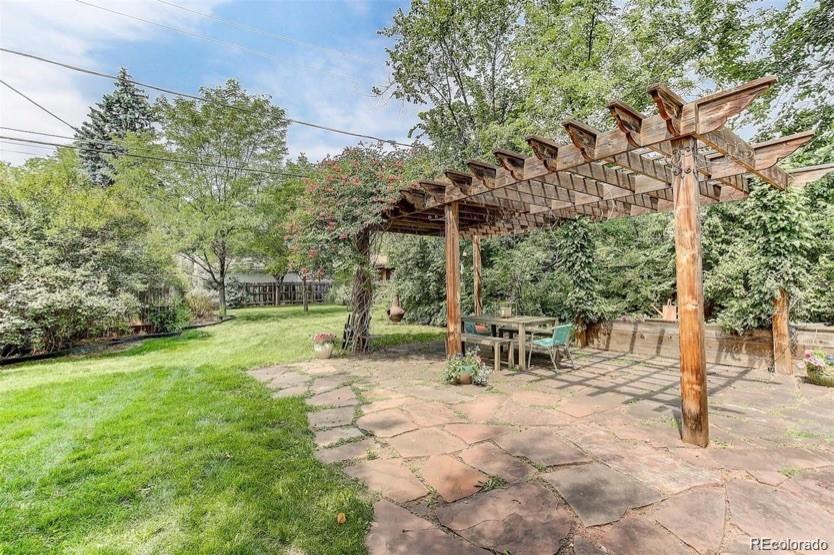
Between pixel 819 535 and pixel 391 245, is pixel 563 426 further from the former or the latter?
pixel 391 245

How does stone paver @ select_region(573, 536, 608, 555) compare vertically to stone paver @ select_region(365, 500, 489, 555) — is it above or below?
above

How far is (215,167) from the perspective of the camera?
12.5 metres

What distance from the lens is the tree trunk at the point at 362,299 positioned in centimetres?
670

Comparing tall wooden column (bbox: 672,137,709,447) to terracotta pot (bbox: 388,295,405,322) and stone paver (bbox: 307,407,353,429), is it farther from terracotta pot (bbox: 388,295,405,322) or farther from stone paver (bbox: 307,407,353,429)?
terracotta pot (bbox: 388,295,405,322)

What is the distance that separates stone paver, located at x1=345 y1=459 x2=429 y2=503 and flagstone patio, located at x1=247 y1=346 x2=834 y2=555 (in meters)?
0.01

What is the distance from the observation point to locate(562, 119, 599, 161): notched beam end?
10.5 ft

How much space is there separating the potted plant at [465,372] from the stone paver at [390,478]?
2.22 m

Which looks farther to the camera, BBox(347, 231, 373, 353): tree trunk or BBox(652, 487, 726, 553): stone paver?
BBox(347, 231, 373, 353): tree trunk

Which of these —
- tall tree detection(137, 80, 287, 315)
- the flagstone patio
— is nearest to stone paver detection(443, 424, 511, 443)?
the flagstone patio

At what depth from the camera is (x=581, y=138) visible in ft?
11.0

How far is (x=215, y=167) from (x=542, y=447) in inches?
525

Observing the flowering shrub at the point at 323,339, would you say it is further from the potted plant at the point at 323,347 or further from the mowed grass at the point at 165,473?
the mowed grass at the point at 165,473

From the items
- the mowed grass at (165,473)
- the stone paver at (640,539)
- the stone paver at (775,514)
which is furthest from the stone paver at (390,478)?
the stone paver at (775,514)

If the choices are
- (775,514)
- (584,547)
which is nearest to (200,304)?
(584,547)
